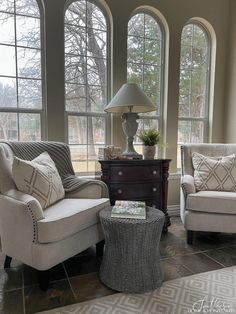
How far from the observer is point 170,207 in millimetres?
3459

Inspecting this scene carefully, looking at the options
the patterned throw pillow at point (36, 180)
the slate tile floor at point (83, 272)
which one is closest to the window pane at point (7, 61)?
the patterned throw pillow at point (36, 180)

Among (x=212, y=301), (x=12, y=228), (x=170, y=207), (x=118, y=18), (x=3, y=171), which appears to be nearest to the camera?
(x=212, y=301)

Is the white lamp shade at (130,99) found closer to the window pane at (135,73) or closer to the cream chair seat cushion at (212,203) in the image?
the window pane at (135,73)

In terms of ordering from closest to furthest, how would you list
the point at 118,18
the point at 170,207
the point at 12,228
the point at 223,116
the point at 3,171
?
the point at 12,228 → the point at 3,171 → the point at 118,18 → the point at 170,207 → the point at 223,116

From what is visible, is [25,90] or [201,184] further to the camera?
[25,90]

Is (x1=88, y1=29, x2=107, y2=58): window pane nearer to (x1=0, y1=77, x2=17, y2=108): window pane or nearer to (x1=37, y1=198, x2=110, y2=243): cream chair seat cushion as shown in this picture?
(x1=0, y1=77, x2=17, y2=108): window pane

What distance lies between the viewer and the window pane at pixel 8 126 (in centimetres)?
272

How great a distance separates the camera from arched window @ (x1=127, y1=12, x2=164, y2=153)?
3.23 meters

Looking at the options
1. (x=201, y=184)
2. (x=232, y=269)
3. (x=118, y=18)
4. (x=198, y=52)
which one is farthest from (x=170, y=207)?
(x=118, y=18)

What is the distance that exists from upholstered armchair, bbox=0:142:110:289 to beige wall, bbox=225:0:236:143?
227 centimetres

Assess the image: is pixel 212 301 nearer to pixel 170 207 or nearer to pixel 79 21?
pixel 170 207

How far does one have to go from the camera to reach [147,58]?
3.32 m

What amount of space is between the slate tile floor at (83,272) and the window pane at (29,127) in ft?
4.17

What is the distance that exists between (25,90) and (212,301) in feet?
8.62
